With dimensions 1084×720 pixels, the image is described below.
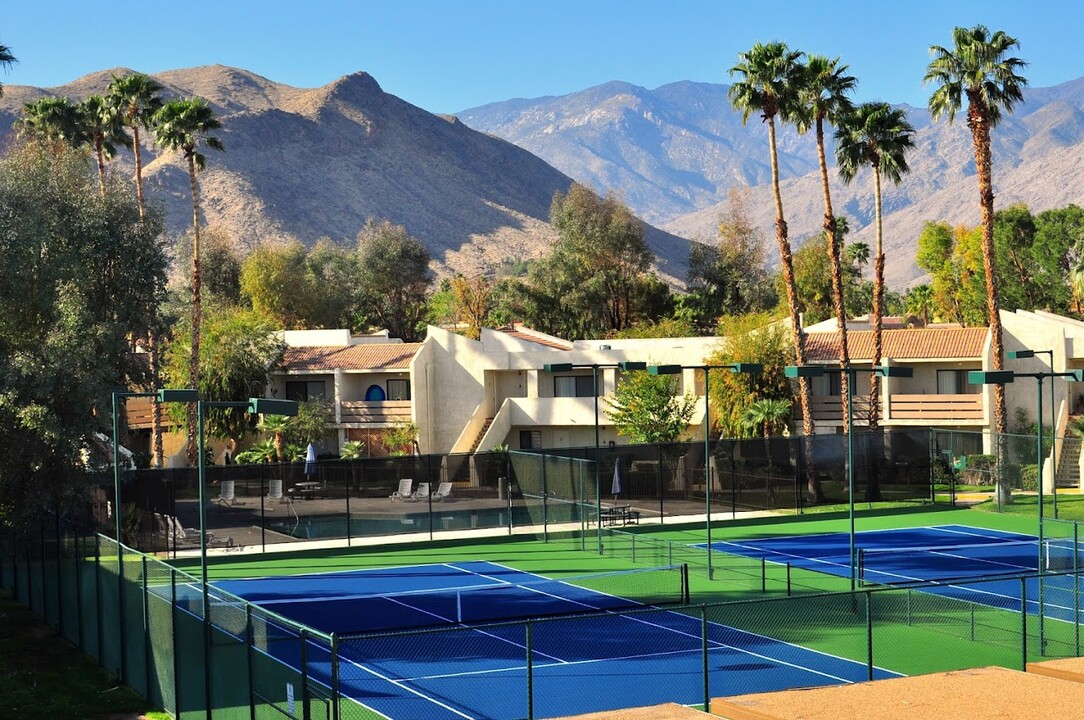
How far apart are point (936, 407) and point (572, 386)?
16864 mm


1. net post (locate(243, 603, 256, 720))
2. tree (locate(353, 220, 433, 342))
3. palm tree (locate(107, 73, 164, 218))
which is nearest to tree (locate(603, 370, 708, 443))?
palm tree (locate(107, 73, 164, 218))

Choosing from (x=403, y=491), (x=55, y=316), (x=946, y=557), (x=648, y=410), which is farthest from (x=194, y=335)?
(x=946, y=557)

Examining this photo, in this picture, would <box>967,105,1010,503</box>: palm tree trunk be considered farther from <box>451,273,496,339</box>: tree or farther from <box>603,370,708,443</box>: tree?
<box>451,273,496,339</box>: tree

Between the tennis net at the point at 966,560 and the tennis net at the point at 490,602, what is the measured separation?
515 cm

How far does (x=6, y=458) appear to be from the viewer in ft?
91.8

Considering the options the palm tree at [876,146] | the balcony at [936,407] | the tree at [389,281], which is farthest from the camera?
the tree at [389,281]

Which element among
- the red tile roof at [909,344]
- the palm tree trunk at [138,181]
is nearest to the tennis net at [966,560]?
the red tile roof at [909,344]

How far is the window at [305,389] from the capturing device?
226 ft

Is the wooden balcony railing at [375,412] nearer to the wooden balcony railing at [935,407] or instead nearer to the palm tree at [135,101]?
the palm tree at [135,101]

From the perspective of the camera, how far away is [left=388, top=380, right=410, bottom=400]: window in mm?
68125

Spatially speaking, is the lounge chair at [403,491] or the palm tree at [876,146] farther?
the palm tree at [876,146]

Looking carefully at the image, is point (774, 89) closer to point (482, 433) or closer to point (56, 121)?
point (482, 433)

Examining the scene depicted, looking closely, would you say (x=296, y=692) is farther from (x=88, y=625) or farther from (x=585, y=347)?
(x=585, y=347)

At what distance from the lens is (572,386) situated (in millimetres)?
66188
